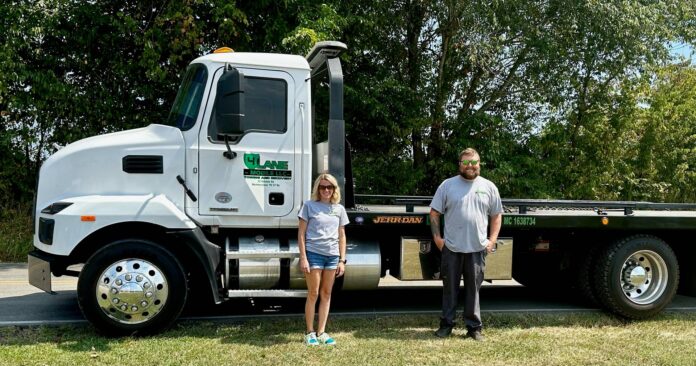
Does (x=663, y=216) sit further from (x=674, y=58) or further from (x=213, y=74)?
(x=674, y=58)

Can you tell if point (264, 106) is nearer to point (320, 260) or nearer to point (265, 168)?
point (265, 168)

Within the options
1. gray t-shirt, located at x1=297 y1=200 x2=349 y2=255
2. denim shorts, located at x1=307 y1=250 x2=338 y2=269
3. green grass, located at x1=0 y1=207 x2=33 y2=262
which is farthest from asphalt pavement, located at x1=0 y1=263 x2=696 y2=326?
green grass, located at x1=0 y1=207 x2=33 y2=262

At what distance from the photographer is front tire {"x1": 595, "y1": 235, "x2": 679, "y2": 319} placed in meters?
6.81

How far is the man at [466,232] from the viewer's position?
19.5 ft

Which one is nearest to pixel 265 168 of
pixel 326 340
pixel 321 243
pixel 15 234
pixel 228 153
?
pixel 228 153

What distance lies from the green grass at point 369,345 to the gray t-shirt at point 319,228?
34.9 inches

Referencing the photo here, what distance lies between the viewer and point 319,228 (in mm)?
5578

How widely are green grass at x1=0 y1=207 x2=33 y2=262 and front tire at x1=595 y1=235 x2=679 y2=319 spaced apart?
33.9 feet

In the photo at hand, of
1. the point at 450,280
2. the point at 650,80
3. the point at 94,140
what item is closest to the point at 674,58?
the point at 650,80

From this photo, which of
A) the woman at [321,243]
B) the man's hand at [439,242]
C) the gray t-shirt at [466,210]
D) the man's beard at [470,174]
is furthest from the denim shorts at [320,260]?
the man's beard at [470,174]

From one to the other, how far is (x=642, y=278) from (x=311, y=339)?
13.0ft

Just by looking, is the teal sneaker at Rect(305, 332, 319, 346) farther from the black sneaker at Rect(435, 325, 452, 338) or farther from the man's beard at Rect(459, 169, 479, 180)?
the man's beard at Rect(459, 169, 479, 180)

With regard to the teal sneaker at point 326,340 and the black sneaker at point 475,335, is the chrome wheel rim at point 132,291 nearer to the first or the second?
the teal sneaker at point 326,340

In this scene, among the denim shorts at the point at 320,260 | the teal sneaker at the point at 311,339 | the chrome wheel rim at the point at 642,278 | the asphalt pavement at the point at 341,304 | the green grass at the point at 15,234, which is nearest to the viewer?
the teal sneaker at the point at 311,339
